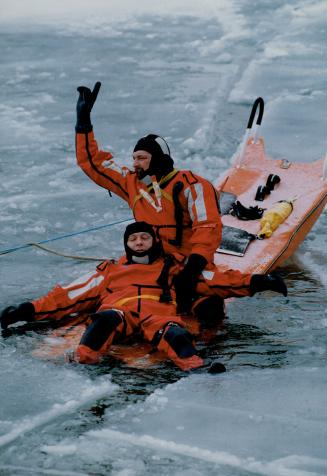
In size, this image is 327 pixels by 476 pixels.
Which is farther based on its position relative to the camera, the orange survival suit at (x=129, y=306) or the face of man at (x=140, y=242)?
the face of man at (x=140, y=242)

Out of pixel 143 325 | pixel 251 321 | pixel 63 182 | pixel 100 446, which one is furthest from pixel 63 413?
pixel 63 182

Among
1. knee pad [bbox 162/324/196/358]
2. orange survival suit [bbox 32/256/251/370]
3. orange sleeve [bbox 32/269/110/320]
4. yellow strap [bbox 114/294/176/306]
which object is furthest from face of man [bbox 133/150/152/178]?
knee pad [bbox 162/324/196/358]

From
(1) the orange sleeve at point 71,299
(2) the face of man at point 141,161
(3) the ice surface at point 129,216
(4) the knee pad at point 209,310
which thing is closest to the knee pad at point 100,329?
(3) the ice surface at point 129,216

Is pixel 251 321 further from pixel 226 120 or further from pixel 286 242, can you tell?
pixel 226 120

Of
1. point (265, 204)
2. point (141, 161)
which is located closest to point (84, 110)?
point (141, 161)

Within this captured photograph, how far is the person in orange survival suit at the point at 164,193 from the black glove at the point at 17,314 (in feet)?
A: 2.72

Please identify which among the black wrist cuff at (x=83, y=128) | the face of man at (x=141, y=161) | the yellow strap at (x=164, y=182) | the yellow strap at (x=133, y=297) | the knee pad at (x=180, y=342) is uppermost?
the black wrist cuff at (x=83, y=128)

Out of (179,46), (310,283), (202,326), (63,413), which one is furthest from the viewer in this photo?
(179,46)

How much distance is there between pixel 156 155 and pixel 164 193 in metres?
0.23

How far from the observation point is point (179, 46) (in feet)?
40.2

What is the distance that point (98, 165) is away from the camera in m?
4.91

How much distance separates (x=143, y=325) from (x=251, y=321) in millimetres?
757

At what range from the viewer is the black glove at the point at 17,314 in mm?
4391

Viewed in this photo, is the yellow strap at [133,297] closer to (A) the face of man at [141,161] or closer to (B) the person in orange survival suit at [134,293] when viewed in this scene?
(B) the person in orange survival suit at [134,293]
